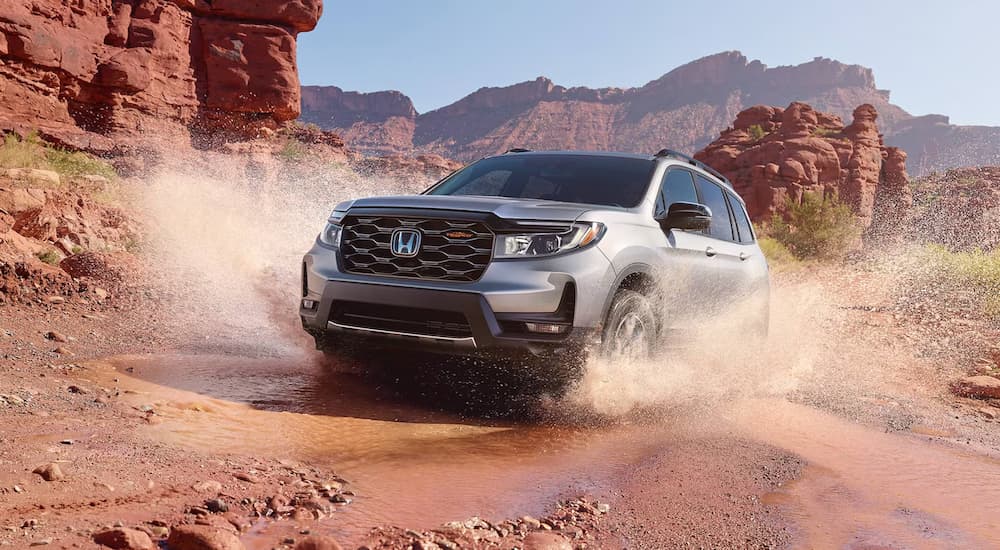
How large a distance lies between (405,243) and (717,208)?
3279 mm

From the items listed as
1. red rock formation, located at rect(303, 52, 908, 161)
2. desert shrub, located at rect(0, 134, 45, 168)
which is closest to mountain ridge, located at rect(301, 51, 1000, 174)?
red rock formation, located at rect(303, 52, 908, 161)

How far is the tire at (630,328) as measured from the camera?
4695mm

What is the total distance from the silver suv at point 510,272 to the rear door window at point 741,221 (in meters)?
1.58

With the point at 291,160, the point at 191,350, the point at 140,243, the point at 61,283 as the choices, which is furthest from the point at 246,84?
the point at 191,350

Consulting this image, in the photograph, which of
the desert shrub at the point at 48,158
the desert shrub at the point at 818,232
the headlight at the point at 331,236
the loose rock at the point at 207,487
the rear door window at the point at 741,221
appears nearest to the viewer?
the loose rock at the point at 207,487

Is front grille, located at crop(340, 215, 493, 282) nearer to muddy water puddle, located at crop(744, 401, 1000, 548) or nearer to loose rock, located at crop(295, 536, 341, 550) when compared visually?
muddy water puddle, located at crop(744, 401, 1000, 548)

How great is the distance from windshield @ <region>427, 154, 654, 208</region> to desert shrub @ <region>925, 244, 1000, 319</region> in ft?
31.2

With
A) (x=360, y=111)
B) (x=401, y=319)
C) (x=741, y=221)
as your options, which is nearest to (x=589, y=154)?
(x=741, y=221)

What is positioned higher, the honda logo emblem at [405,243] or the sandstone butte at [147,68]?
the sandstone butte at [147,68]

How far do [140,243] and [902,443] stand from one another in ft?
33.6

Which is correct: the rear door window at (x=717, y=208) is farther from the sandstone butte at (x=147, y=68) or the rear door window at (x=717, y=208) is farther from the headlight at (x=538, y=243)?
the sandstone butte at (x=147, y=68)

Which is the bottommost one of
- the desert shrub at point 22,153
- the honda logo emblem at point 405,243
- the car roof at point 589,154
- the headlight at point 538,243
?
the desert shrub at point 22,153

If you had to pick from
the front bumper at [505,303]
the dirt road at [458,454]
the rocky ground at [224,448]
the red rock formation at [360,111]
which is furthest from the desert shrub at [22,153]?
the red rock formation at [360,111]

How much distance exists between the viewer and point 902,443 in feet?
16.9
